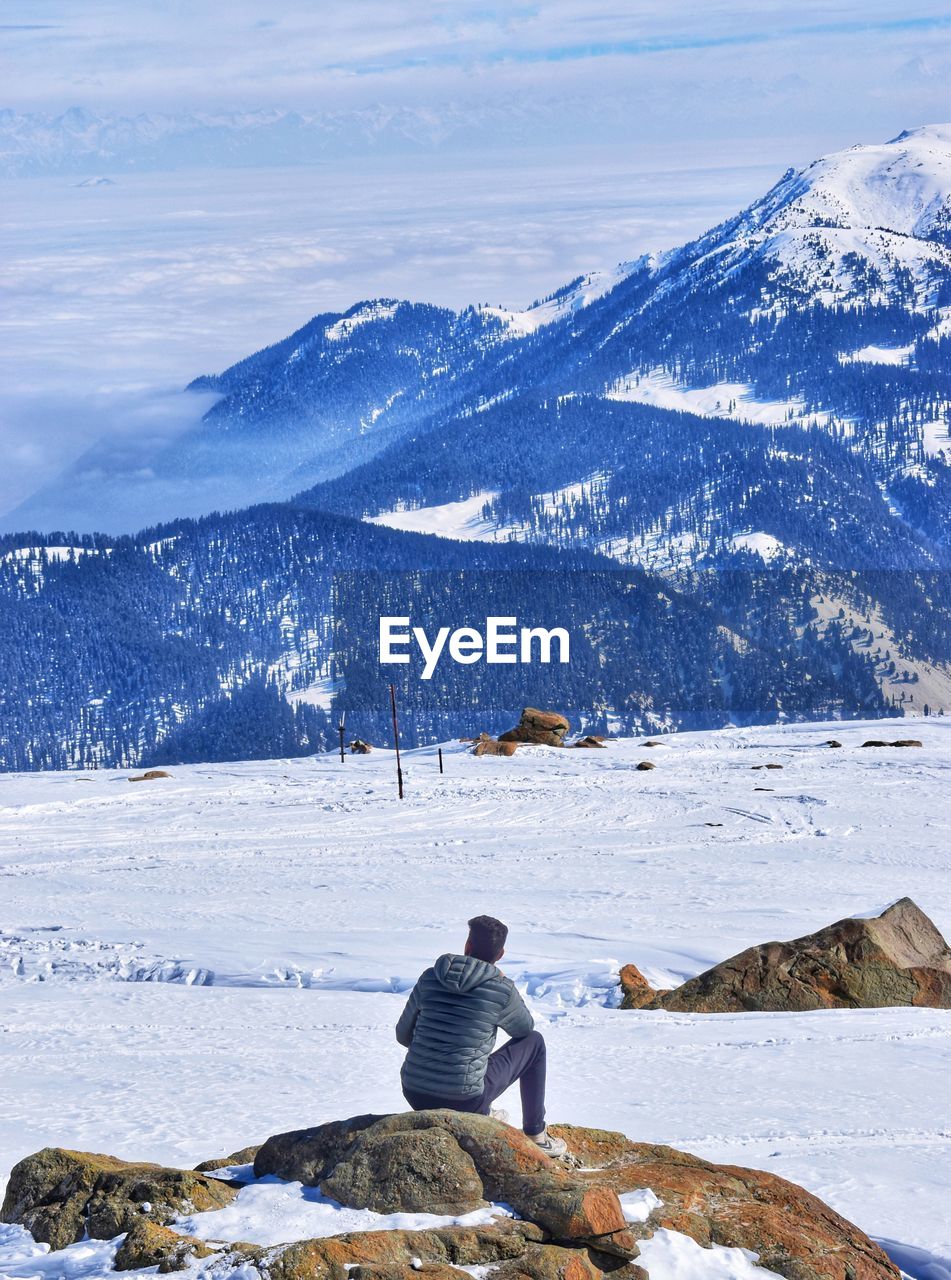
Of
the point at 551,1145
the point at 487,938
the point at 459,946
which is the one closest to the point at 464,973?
the point at 487,938

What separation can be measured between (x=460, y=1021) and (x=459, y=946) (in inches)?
514

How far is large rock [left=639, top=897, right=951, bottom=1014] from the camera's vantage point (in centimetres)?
1867

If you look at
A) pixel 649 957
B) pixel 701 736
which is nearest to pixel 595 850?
pixel 649 957

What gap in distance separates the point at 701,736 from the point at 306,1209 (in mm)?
64506

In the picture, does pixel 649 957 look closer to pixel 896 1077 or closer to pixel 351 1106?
pixel 896 1077

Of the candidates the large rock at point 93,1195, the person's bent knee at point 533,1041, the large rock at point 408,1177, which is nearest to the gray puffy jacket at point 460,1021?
the person's bent knee at point 533,1041

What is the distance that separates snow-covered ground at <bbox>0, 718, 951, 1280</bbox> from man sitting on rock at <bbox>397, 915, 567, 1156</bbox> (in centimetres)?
171

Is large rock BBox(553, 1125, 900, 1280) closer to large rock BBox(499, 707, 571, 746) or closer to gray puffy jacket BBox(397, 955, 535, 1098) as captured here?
gray puffy jacket BBox(397, 955, 535, 1098)

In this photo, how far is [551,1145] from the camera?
9.90 meters

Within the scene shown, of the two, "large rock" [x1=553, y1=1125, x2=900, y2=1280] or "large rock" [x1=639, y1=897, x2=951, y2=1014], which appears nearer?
"large rock" [x1=553, y1=1125, x2=900, y2=1280]

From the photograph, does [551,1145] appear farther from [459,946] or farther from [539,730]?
[539,730]

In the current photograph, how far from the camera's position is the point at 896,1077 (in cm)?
1461

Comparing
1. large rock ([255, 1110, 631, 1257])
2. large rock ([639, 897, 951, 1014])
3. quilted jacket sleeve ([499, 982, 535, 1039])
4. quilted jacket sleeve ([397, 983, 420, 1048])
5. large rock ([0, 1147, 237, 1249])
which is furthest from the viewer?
large rock ([639, 897, 951, 1014])

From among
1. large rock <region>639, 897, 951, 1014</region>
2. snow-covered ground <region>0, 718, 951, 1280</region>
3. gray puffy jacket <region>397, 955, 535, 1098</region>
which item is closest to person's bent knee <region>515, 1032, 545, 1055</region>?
gray puffy jacket <region>397, 955, 535, 1098</region>
